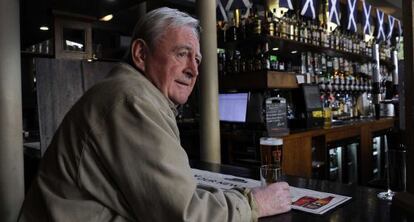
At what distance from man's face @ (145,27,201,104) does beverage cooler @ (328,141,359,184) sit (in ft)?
9.62

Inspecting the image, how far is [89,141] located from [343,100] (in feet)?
17.4

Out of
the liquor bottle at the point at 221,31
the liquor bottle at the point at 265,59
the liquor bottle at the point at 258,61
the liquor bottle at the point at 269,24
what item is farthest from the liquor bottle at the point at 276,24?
the liquor bottle at the point at 221,31

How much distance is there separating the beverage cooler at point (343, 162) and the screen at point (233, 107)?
1061mm

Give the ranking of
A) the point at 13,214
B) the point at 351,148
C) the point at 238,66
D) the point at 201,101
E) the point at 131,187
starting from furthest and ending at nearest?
the point at 351,148, the point at 238,66, the point at 201,101, the point at 13,214, the point at 131,187

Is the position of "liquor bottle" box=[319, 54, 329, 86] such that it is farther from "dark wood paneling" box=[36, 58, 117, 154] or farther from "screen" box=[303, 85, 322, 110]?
"dark wood paneling" box=[36, 58, 117, 154]

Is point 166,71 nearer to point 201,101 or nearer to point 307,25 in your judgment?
point 201,101

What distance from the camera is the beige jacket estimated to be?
0.83 meters

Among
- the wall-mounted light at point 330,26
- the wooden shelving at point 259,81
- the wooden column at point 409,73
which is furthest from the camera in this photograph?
the wall-mounted light at point 330,26

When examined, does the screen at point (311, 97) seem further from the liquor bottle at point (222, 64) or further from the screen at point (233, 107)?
the liquor bottle at point (222, 64)

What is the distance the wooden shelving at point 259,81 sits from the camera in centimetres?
335

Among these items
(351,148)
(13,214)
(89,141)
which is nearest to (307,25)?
(351,148)

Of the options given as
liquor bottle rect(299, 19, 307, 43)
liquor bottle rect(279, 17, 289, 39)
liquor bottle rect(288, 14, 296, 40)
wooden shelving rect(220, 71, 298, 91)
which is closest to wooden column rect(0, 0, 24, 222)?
wooden shelving rect(220, 71, 298, 91)

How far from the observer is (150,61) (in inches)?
42.7

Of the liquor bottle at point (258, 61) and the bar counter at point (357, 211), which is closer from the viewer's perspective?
the bar counter at point (357, 211)
